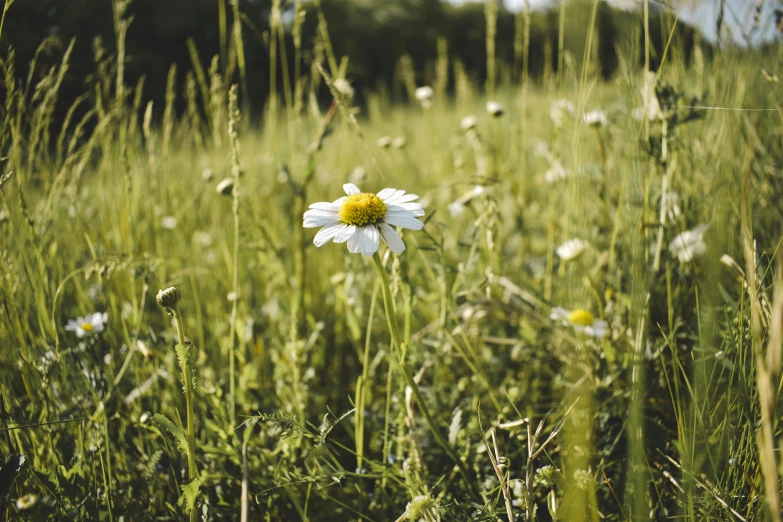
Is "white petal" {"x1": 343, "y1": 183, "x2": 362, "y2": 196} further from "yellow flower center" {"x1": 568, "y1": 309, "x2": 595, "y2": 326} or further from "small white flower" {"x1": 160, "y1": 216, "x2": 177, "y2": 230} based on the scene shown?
"small white flower" {"x1": 160, "y1": 216, "x2": 177, "y2": 230}

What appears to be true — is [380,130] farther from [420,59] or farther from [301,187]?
[420,59]

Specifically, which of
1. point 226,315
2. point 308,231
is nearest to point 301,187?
point 308,231

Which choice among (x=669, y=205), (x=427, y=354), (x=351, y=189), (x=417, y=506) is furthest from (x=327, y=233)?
(x=669, y=205)

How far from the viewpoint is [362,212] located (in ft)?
2.31

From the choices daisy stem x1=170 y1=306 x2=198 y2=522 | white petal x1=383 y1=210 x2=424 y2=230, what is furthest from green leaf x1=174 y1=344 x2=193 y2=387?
white petal x1=383 y1=210 x2=424 y2=230

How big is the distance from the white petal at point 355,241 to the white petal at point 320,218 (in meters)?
0.05

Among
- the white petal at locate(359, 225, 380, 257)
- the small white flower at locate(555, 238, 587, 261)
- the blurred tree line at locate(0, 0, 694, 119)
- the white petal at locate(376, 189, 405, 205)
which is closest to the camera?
the white petal at locate(359, 225, 380, 257)

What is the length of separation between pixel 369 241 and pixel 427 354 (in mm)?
542

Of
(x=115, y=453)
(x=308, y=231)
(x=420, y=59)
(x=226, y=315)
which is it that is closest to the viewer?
(x=115, y=453)

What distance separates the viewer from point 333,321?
4.88ft

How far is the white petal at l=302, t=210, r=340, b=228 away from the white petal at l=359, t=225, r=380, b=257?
0.06 meters

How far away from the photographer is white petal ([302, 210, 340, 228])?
2.27ft

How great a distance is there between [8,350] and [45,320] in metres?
0.09

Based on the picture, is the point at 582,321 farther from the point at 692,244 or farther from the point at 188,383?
the point at 188,383
